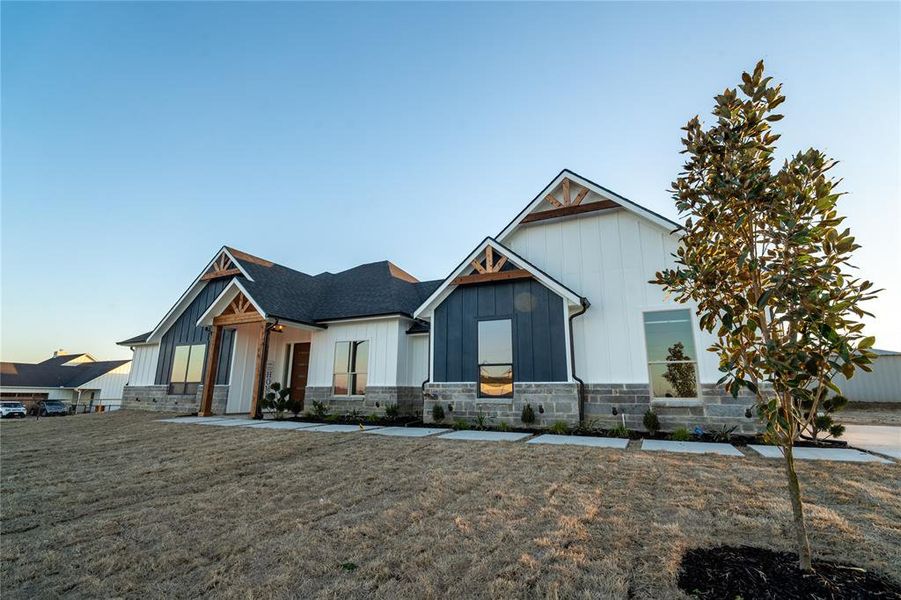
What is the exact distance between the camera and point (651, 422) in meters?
7.83

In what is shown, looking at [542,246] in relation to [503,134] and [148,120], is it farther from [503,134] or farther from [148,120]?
[148,120]

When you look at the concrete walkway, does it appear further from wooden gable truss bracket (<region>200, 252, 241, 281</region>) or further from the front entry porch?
wooden gable truss bracket (<region>200, 252, 241, 281</region>)

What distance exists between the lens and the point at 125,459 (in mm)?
5918

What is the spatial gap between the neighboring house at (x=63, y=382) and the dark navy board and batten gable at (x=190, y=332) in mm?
23660

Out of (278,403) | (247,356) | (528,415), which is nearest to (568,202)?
(528,415)

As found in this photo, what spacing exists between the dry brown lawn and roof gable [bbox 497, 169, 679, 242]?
5.85 meters

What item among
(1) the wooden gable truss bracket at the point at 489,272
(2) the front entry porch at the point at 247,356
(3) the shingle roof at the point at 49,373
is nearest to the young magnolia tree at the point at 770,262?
(1) the wooden gable truss bracket at the point at 489,272

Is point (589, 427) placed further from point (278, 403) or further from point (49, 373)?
point (49, 373)

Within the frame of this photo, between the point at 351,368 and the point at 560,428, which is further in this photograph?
the point at 351,368

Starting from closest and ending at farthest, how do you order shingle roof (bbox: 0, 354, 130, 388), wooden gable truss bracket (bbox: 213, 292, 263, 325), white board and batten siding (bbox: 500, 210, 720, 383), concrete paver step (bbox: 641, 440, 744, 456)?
1. concrete paver step (bbox: 641, 440, 744, 456)
2. white board and batten siding (bbox: 500, 210, 720, 383)
3. wooden gable truss bracket (bbox: 213, 292, 263, 325)
4. shingle roof (bbox: 0, 354, 130, 388)

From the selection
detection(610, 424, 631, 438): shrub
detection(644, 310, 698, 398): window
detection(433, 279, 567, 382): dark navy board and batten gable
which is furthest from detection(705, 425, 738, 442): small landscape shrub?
detection(433, 279, 567, 382): dark navy board and batten gable

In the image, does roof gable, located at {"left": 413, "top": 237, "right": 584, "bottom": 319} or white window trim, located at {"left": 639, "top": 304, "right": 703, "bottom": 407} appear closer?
white window trim, located at {"left": 639, "top": 304, "right": 703, "bottom": 407}

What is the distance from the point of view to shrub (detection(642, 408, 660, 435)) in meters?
7.82

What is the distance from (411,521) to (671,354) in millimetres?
7251
